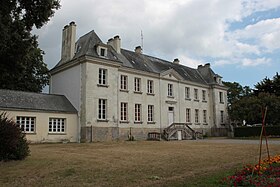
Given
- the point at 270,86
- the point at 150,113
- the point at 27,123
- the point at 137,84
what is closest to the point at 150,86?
the point at 137,84

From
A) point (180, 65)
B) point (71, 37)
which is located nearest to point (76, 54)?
point (71, 37)

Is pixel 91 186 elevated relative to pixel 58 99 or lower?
lower

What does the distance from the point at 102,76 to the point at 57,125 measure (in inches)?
237

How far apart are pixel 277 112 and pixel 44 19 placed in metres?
27.6

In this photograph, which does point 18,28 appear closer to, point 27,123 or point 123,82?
point 27,123

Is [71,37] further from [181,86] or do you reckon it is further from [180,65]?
[180,65]

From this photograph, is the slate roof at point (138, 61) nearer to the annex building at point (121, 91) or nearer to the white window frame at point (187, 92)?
the annex building at point (121, 91)

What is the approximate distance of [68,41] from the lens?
2712 centimetres

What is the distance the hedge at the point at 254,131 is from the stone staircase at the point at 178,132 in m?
6.24

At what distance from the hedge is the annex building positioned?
401 cm

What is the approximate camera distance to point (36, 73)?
34.8 metres

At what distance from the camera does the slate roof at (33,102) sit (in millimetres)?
20889

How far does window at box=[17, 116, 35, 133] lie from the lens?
69.2ft

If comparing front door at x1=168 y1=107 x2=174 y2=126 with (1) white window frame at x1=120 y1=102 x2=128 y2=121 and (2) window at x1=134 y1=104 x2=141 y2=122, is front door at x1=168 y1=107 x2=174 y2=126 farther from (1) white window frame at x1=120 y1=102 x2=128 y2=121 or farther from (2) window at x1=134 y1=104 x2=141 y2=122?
(1) white window frame at x1=120 y1=102 x2=128 y2=121
